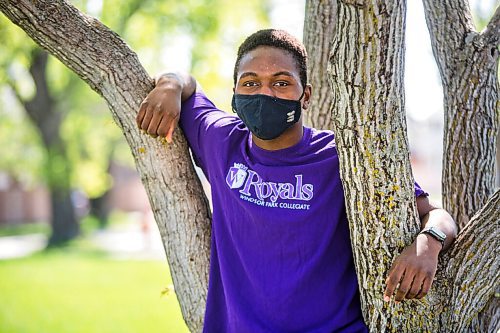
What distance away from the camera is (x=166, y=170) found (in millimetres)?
3234

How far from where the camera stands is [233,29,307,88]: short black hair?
3.04m

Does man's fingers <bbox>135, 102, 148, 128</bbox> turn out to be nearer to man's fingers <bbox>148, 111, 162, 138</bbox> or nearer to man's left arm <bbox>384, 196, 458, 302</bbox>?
man's fingers <bbox>148, 111, 162, 138</bbox>

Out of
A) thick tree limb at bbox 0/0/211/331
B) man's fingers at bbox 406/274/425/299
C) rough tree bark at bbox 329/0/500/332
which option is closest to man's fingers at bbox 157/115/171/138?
thick tree limb at bbox 0/0/211/331

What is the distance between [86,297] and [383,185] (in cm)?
1025

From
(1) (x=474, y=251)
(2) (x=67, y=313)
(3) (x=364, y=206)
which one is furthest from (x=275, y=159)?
(2) (x=67, y=313)

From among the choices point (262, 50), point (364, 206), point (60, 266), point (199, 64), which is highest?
point (199, 64)

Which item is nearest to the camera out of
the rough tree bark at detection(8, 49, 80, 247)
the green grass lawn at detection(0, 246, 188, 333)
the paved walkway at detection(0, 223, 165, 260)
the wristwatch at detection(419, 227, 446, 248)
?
the wristwatch at detection(419, 227, 446, 248)

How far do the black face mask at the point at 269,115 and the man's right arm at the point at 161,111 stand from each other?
14.2 inches

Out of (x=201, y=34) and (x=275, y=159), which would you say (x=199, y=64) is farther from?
(x=275, y=159)

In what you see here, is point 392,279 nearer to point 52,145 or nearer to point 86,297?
point 86,297

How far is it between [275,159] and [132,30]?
20.7 meters

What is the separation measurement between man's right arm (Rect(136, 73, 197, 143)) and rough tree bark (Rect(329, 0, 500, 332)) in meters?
0.84

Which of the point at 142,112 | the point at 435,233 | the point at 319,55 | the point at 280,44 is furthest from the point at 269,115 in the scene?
the point at 319,55

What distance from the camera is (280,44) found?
9.98 ft
